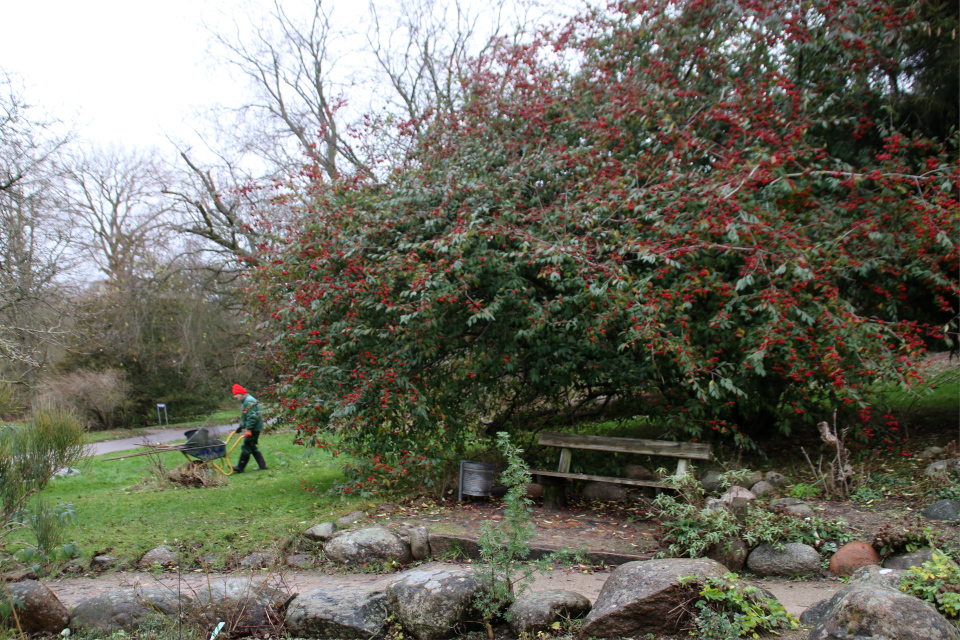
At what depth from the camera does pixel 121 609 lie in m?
4.19

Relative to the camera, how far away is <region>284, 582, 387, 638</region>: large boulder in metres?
3.90

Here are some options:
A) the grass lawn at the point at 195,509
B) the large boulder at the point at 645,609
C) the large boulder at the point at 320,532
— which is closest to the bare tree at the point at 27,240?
the grass lawn at the point at 195,509

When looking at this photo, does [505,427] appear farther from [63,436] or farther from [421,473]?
[63,436]

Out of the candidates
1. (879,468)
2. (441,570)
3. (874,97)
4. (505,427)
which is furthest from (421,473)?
(874,97)

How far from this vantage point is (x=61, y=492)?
8586mm

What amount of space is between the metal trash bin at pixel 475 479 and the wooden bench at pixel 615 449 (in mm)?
518

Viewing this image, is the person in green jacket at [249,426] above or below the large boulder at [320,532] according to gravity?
above

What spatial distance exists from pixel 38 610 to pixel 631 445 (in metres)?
5.13

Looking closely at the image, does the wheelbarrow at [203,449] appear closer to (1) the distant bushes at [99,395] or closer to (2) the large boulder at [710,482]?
(2) the large boulder at [710,482]

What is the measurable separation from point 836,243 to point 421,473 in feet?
15.8

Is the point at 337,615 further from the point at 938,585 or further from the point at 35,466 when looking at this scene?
the point at 938,585

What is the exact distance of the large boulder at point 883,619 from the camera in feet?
9.25

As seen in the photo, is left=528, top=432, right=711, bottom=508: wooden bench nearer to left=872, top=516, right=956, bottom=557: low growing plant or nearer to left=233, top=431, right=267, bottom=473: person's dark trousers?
left=872, top=516, right=956, bottom=557: low growing plant

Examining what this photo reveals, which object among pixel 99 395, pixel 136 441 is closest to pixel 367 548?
pixel 136 441
